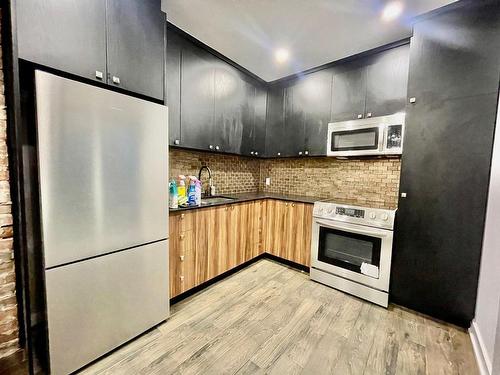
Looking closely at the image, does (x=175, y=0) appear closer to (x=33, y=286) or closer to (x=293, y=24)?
(x=293, y=24)

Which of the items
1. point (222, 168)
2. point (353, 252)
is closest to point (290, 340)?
point (353, 252)

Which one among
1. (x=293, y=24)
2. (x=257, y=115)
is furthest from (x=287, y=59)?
(x=257, y=115)

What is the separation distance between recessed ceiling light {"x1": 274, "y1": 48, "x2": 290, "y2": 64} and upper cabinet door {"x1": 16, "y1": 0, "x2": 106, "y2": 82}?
1.65m

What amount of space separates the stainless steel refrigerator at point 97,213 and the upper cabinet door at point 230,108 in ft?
3.31

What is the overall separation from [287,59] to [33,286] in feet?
9.62

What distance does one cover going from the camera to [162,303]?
5.51 feet

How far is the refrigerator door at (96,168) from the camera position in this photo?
1.09m

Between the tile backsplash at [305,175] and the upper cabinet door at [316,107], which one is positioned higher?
the upper cabinet door at [316,107]

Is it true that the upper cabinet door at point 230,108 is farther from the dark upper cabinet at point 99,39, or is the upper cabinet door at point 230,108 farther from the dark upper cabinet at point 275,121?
the dark upper cabinet at point 99,39

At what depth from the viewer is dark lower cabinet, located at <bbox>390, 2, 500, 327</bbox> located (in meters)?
1.58

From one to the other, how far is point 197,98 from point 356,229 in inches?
84.1

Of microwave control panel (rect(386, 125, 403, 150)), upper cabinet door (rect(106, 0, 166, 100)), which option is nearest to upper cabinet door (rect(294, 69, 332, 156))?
microwave control panel (rect(386, 125, 403, 150))

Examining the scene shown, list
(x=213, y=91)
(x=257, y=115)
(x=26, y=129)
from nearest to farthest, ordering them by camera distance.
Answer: (x=26, y=129) < (x=213, y=91) < (x=257, y=115)

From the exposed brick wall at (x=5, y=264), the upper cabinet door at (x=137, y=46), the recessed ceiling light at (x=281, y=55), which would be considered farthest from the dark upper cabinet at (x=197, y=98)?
the exposed brick wall at (x=5, y=264)
